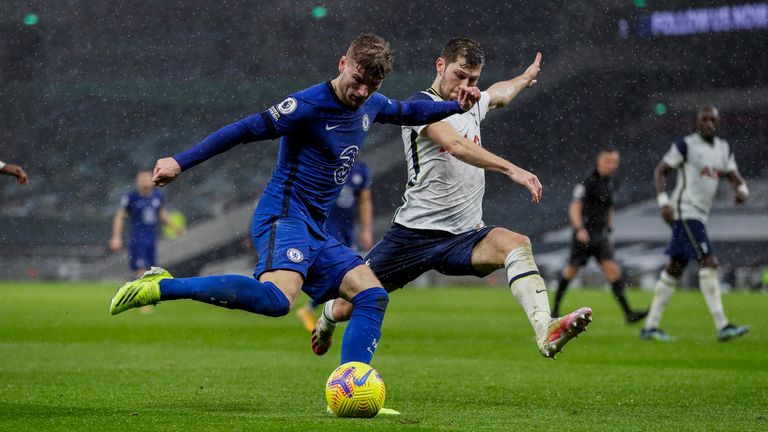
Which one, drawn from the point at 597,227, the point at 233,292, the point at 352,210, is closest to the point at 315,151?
the point at 233,292

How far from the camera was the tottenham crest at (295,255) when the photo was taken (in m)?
5.65

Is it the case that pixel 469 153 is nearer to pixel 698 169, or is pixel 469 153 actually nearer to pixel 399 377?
pixel 399 377

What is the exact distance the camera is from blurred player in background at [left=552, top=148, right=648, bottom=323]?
40.9 feet

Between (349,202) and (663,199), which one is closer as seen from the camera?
(663,199)

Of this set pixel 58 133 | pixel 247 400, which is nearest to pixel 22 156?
pixel 58 133

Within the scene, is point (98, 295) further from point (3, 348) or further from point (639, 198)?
point (639, 198)

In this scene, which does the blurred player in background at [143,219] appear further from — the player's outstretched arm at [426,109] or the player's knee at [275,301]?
the player's knee at [275,301]

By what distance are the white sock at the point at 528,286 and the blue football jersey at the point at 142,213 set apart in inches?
442

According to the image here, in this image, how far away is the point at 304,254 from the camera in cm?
570

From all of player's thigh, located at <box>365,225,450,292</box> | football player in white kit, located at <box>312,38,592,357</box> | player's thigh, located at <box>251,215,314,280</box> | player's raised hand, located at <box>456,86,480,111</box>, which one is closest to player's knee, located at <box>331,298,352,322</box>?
football player in white kit, located at <box>312,38,592,357</box>

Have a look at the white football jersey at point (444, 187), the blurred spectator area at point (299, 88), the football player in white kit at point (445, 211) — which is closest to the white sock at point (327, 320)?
the football player in white kit at point (445, 211)

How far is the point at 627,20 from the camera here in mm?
32469

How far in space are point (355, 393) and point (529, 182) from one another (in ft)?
4.44

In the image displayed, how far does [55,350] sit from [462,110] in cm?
534
